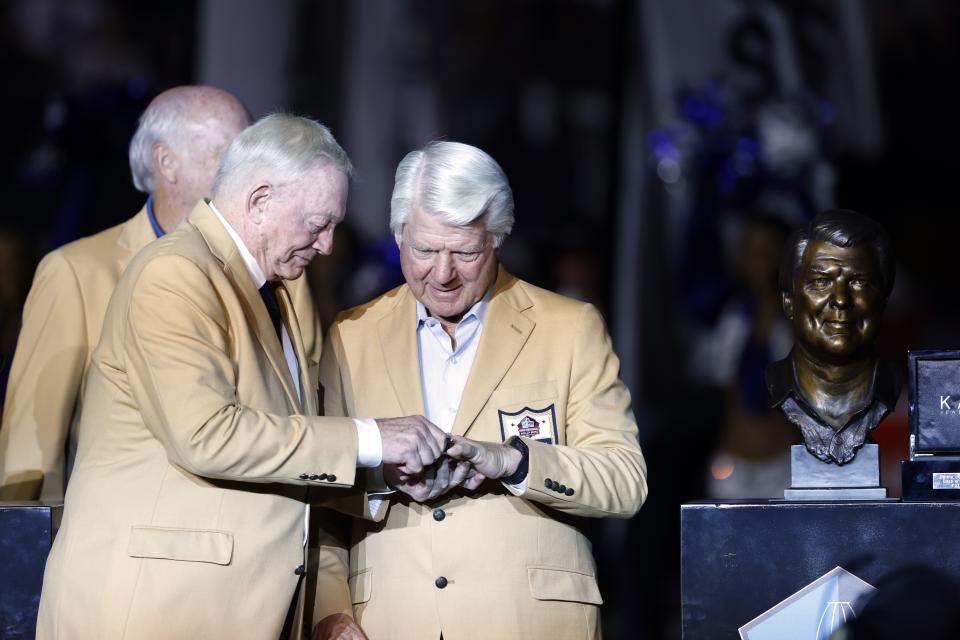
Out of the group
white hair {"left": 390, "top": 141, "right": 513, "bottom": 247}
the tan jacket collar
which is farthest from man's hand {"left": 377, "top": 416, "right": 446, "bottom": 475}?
the tan jacket collar

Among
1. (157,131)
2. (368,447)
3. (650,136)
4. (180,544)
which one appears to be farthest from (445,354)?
(650,136)

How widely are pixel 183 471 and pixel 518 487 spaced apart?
64 centimetres

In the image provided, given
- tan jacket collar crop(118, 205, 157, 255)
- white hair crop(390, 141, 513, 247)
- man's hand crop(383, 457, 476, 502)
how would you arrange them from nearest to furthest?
1. man's hand crop(383, 457, 476, 502)
2. white hair crop(390, 141, 513, 247)
3. tan jacket collar crop(118, 205, 157, 255)

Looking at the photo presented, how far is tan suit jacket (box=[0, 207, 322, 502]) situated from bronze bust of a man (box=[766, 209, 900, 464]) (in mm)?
1083

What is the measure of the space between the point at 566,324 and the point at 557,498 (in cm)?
40

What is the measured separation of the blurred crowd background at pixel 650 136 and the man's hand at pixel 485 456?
3132 millimetres

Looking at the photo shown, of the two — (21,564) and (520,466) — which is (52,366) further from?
(520,466)

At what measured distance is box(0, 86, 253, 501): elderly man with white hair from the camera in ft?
10.9

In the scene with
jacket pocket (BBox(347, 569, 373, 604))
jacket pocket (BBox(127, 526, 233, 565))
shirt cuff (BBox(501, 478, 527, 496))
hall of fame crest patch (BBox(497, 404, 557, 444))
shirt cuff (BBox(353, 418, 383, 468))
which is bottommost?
jacket pocket (BBox(347, 569, 373, 604))

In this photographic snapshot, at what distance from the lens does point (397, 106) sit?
6.12 m

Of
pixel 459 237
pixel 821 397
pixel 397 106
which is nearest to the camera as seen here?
pixel 459 237

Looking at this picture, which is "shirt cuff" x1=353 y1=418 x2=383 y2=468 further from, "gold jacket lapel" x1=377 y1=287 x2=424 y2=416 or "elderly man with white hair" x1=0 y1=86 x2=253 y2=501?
"elderly man with white hair" x1=0 y1=86 x2=253 y2=501

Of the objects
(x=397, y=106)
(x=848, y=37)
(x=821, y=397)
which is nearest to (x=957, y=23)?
(x=848, y=37)

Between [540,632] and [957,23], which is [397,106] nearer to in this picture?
[957,23]
